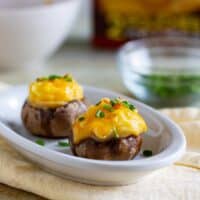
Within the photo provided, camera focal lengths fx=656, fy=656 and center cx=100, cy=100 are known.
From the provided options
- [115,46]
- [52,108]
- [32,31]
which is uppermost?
[52,108]

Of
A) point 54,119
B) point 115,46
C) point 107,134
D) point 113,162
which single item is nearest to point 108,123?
point 107,134

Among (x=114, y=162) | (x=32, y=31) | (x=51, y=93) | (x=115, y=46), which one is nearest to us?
(x=114, y=162)

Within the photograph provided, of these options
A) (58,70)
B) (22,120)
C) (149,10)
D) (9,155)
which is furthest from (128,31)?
(9,155)

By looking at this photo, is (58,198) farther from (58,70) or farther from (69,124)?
(58,70)

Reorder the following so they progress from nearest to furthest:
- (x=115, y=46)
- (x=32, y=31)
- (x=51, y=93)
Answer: (x=51, y=93)
(x=32, y=31)
(x=115, y=46)

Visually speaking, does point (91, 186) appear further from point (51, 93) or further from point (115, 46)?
point (115, 46)

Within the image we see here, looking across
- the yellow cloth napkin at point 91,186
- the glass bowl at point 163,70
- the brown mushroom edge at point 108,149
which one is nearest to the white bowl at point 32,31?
the glass bowl at point 163,70
